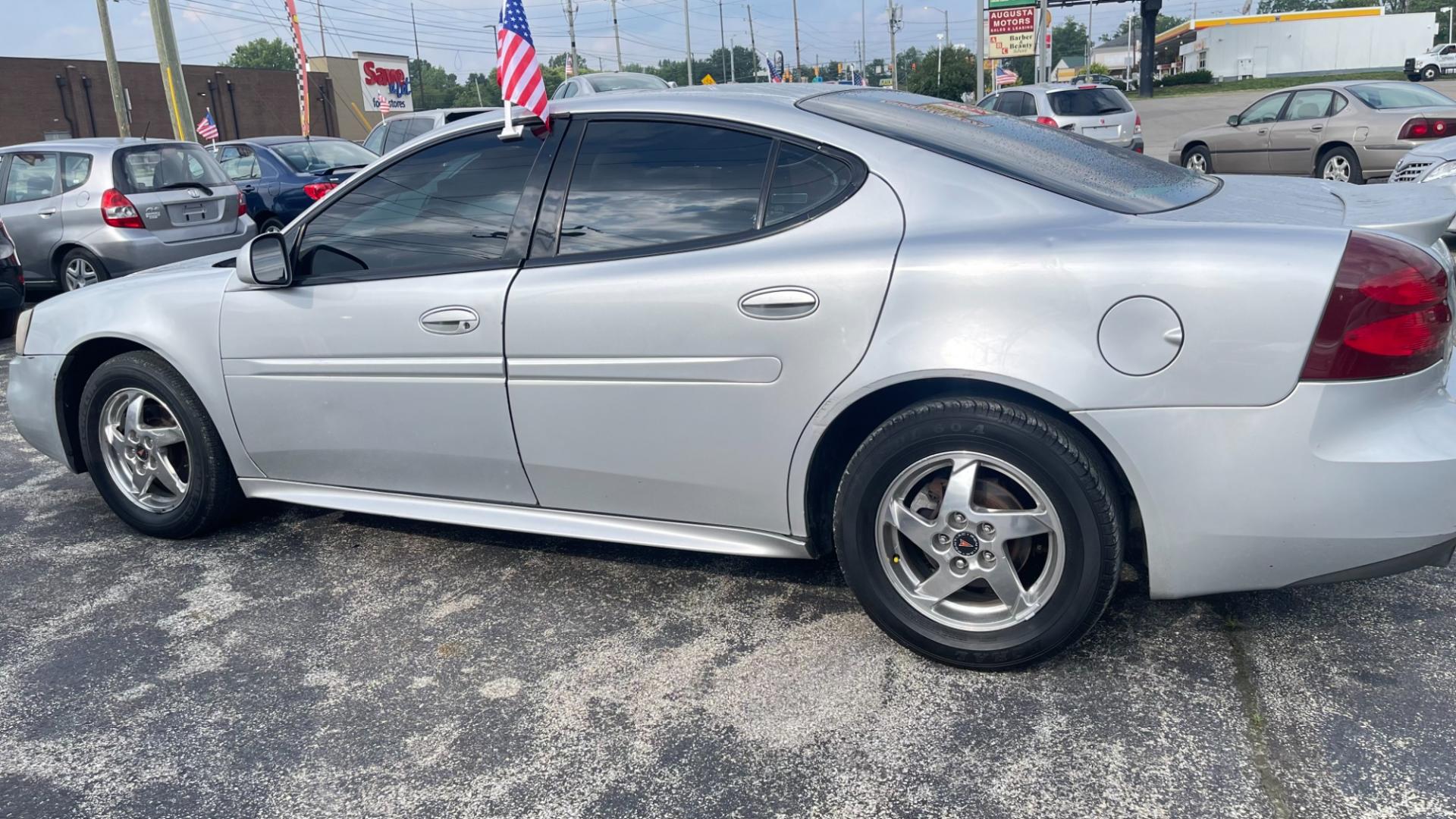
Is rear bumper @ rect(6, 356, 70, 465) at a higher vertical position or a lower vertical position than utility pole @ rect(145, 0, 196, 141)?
lower

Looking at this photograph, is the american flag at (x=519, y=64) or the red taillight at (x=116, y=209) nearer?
the american flag at (x=519, y=64)

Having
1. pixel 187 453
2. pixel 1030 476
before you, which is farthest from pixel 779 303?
pixel 187 453

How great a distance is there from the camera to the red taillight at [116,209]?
979 centimetres

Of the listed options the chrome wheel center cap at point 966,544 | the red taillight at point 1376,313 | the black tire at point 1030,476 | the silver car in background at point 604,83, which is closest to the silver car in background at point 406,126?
the silver car in background at point 604,83

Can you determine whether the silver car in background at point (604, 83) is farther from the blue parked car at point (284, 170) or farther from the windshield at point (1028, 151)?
the windshield at point (1028, 151)

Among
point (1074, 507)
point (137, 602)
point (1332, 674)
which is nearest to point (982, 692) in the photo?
point (1074, 507)

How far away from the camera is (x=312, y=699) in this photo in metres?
3.01

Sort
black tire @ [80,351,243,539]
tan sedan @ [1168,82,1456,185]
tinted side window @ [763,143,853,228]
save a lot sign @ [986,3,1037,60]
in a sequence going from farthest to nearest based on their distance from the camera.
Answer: save a lot sign @ [986,3,1037,60]
tan sedan @ [1168,82,1456,185]
black tire @ [80,351,243,539]
tinted side window @ [763,143,853,228]

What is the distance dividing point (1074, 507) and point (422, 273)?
2067 millimetres

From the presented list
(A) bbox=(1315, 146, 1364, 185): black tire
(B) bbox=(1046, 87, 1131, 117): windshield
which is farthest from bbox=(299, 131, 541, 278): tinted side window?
(B) bbox=(1046, 87, 1131, 117): windshield

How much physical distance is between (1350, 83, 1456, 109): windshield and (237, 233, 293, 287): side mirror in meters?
13.1

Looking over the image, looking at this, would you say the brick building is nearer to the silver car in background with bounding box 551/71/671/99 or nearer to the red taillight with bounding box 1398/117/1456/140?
the silver car in background with bounding box 551/71/671/99

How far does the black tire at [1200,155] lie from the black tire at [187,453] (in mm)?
14328

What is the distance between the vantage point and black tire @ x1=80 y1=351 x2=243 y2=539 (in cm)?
406
